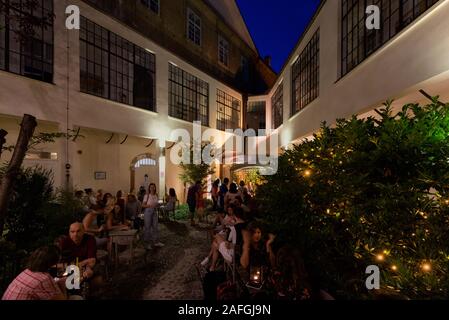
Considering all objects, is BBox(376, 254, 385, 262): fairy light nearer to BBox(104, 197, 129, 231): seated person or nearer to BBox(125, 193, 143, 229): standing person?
BBox(104, 197, 129, 231): seated person

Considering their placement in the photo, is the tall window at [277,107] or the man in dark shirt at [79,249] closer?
the man in dark shirt at [79,249]

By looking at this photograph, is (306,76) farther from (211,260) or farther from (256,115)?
(256,115)

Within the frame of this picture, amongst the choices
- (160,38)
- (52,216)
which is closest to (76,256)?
(52,216)

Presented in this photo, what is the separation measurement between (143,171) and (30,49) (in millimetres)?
7389

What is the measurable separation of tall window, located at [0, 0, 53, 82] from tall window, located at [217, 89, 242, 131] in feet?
40.0

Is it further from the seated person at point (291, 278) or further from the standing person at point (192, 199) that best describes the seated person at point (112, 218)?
the seated person at point (291, 278)

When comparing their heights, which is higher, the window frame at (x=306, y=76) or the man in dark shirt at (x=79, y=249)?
the window frame at (x=306, y=76)

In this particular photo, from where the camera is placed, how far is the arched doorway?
13.4 m

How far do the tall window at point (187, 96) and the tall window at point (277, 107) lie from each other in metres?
5.20

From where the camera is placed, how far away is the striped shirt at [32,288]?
106 inches

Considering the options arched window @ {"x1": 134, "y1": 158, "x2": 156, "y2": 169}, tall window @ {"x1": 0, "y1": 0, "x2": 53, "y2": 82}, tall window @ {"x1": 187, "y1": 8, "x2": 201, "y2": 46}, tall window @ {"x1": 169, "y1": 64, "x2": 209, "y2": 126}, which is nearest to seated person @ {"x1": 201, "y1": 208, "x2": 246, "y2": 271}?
tall window @ {"x1": 0, "y1": 0, "x2": 53, "y2": 82}

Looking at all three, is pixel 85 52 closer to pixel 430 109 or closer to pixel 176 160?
pixel 176 160

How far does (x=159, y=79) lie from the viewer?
13.5 metres

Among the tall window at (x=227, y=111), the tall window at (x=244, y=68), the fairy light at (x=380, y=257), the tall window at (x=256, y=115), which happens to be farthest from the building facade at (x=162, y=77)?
the tall window at (x=244, y=68)
